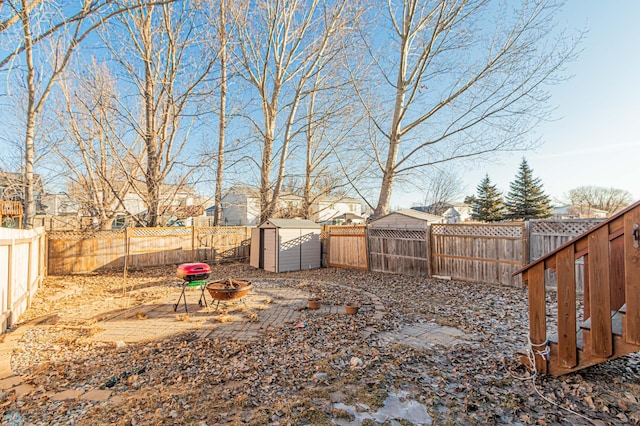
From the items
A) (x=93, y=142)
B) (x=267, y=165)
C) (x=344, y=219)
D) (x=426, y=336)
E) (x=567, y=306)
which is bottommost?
(x=426, y=336)

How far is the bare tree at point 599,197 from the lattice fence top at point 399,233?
39311mm

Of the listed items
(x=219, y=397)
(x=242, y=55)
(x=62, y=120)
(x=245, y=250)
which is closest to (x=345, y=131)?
(x=242, y=55)

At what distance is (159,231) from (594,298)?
11.6 metres

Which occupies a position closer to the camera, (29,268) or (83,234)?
(29,268)

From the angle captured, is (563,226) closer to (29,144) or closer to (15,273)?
A: (15,273)

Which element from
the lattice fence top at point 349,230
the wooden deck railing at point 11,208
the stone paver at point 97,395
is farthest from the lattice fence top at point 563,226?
the wooden deck railing at point 11,208

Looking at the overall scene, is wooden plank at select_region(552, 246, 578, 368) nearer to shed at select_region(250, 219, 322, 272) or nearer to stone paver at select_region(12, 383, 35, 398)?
stone paver at select_region(12, 383, 35, 398)

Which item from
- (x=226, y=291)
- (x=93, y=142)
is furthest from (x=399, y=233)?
(x=93, y=142)

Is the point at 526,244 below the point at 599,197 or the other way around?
below

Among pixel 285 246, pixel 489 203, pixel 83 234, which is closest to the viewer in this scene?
pixel 83 234

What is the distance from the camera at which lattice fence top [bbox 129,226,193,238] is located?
10312mm

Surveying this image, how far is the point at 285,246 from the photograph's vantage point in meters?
10.2

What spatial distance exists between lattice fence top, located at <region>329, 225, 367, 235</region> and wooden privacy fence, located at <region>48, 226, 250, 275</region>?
14.3 feet

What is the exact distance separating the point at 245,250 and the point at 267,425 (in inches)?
450
